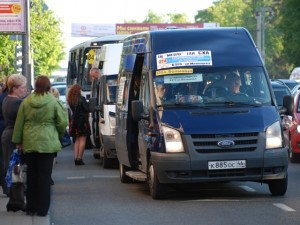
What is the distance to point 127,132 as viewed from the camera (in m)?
19.1

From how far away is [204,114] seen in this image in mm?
16828

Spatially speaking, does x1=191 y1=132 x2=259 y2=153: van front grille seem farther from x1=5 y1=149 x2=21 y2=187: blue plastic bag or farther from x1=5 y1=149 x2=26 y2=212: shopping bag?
x1=5 y1=149 x2=21 y2=187: blue plastic bag

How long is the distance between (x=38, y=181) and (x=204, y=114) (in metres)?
3.22

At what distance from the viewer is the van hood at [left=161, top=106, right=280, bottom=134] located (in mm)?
16578

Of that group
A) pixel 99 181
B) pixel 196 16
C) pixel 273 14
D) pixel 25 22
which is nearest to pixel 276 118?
pixel 99 181

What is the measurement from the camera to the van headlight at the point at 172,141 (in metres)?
16.6

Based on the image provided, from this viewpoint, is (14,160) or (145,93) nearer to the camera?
(14,160)

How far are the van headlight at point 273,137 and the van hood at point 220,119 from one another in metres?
0.07

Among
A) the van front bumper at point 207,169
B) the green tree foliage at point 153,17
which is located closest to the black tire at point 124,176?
the van front bumper at point 207,169

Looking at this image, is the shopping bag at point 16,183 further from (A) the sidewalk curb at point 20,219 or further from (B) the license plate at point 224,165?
(B) the license plate at point 224,165

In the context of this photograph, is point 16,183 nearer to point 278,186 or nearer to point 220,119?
point 220,119

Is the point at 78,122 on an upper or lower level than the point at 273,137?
lower

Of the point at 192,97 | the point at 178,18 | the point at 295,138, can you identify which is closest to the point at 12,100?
the point at 192,97

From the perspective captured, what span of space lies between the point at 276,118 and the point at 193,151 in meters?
1.33
